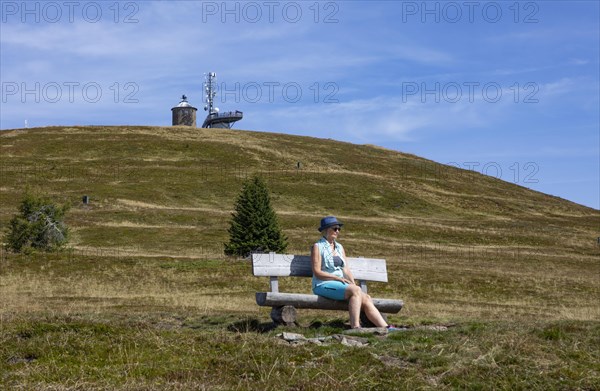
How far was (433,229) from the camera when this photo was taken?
74188 millimetres

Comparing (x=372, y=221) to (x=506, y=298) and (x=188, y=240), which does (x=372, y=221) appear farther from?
(x=506, y=298)

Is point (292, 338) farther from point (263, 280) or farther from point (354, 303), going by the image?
point (263, 280)

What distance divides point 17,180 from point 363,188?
4146 centimetres

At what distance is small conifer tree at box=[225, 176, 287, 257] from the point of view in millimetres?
45781

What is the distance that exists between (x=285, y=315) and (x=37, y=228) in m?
34.4

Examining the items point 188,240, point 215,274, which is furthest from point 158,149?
point 215,274

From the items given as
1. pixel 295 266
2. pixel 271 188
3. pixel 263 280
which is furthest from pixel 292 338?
pixel 271 188

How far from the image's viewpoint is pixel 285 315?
14.0 metres

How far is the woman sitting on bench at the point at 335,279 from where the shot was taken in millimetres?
13343

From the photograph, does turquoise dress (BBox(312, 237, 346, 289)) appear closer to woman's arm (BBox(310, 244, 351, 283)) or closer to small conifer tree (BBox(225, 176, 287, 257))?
woman's arm (BBox(310, 244, 351, 283))

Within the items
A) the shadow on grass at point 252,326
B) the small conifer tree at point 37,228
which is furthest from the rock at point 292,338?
the small conifer tree at point 37,228

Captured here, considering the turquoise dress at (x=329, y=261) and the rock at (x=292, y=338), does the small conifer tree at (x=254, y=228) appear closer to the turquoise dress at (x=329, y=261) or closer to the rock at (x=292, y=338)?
the turquoise dress at (x=329, y=261)

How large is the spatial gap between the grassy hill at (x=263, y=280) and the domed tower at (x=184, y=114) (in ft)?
54.1

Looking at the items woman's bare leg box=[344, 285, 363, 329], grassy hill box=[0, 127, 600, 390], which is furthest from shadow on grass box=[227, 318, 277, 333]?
woman's bare leg box=[344, 285, 363, 329]
